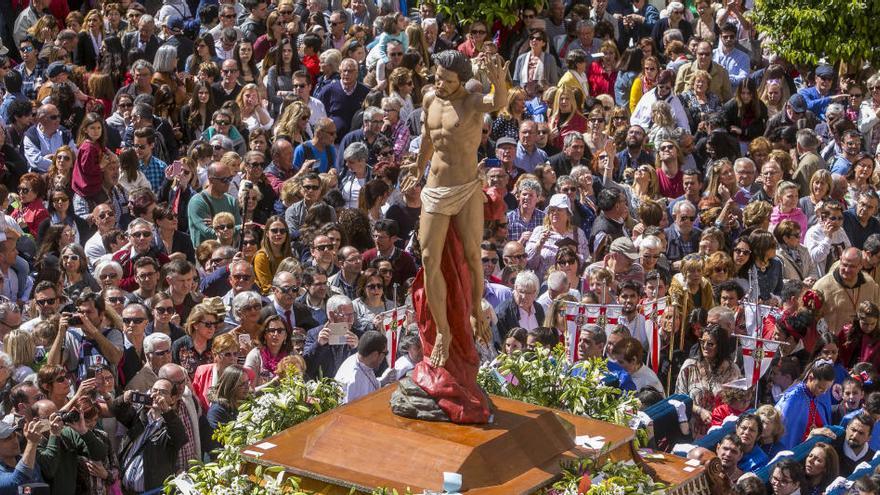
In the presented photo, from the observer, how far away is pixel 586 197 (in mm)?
23359

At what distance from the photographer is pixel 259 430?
16.1 meters

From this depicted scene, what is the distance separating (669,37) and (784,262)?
663 centimetres

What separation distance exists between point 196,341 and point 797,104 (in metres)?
10.4

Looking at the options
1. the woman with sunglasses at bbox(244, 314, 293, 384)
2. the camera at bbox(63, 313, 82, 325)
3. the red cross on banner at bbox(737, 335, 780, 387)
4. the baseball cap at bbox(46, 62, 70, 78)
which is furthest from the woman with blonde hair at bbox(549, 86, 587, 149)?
the camera at bbox(63, 313, 82, 325)

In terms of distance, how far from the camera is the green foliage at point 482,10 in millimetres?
28594

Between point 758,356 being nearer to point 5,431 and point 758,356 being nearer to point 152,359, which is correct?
point 152,359

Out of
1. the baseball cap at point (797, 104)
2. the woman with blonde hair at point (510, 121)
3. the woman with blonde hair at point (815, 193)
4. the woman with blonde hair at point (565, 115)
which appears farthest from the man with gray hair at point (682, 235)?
the baseball cap at point (797, 104)

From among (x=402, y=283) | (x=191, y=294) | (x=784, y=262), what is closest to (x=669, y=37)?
(x=784, y=262)

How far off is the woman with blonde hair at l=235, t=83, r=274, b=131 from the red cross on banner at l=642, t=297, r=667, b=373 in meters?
6.62

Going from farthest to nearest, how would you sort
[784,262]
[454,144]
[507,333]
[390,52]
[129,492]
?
[390,52], [784,262], [507,333], [129,492], [454,144]

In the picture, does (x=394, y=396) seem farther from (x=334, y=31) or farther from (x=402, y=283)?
(x=334, y=31)

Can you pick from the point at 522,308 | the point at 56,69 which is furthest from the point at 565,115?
the point at 56,69

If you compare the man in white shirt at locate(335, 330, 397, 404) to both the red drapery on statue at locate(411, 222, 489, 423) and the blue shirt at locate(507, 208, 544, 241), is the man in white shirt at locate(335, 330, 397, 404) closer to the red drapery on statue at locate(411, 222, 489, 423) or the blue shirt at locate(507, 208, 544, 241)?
the red drapery on statue at locate(411, 222, 489, 423)

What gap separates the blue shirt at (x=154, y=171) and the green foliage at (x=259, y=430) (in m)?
7.20
